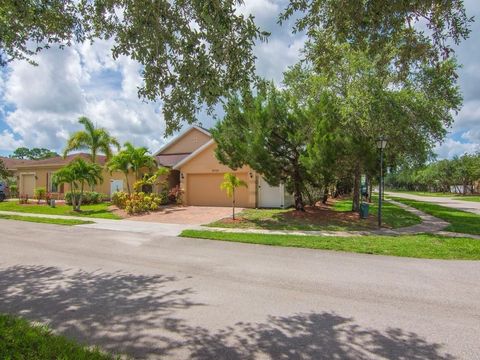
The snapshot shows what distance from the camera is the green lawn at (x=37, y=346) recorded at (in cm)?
341

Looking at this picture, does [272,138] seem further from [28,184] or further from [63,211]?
[28,184]

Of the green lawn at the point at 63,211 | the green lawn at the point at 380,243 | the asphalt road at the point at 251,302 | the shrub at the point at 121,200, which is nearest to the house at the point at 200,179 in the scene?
the shrub at the point at 121,200

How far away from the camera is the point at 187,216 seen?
60.3ft

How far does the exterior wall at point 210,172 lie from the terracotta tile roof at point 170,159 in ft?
11.1

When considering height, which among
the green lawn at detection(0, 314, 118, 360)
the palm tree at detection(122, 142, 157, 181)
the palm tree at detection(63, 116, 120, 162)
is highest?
the palm tree at detection(63, 116, 120, 162)

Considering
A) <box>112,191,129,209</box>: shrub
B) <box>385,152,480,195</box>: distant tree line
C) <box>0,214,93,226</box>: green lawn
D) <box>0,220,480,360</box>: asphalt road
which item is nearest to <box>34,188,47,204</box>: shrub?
<box>0,214,93,226</box>: green lawn

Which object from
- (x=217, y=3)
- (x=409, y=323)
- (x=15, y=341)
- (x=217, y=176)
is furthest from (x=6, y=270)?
(x=217, y=176)

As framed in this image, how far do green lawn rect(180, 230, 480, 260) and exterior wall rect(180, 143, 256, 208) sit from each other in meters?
8.83

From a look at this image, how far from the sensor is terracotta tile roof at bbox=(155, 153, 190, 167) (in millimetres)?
26934

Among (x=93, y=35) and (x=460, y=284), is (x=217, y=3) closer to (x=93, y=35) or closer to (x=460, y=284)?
(x=93, y=35)

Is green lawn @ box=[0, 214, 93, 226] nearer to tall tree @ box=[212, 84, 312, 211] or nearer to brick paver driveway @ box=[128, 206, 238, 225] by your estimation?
brick paver driveway @ box=[128, 206, 238, 225]

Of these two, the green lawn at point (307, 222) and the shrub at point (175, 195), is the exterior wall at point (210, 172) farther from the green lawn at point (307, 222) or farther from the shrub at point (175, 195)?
the green lawn at point (307, 222)

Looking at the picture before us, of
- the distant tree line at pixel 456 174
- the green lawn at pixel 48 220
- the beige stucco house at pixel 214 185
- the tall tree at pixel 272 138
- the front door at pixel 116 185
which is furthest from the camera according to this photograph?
the distant tree line at pixel 456 174

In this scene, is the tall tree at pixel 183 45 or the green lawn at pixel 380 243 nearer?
the tall tree at pixel 183 45
